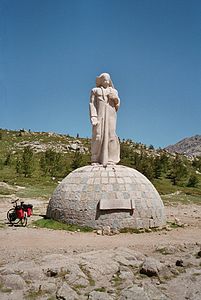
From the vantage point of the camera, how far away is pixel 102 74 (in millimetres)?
17219

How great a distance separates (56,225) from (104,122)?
17.6 ft

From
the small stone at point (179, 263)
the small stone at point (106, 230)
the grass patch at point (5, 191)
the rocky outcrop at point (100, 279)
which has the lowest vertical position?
the rocky outcrop at point (100, 279)

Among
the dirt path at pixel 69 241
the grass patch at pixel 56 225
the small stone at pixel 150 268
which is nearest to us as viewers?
the small stone at pixel 150 268

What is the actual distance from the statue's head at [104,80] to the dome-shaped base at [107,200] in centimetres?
422

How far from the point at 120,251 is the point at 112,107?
849cm

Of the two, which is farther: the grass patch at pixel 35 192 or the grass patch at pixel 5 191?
the grass patch at pixel 5 191

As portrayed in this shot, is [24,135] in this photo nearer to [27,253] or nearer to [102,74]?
[102,74]

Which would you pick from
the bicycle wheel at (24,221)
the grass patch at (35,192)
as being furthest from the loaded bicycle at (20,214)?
the grass patch at (35,192)

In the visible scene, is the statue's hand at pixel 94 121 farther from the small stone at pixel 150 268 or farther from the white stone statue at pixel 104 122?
the small stone at pixel 150 268

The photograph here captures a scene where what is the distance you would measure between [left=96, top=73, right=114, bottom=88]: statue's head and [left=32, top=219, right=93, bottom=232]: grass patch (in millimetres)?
7102

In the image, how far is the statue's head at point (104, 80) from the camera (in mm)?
17031

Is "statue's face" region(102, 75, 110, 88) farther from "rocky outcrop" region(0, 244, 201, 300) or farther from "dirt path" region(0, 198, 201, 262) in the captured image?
"rocky outcrop" region(0, 244, 201, 300)

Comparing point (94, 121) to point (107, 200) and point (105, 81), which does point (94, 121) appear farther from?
point (107, 200)

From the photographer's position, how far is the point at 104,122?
54.5 feet
